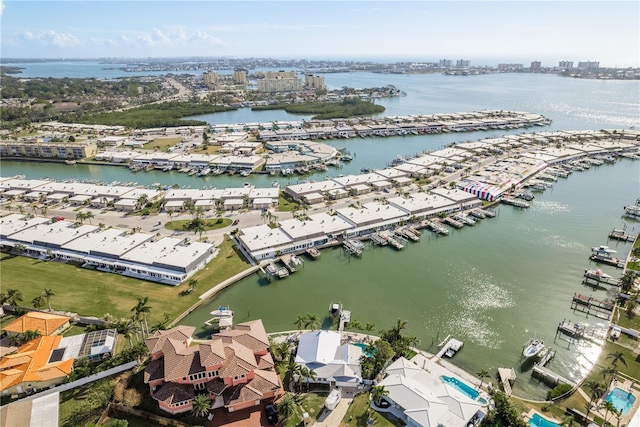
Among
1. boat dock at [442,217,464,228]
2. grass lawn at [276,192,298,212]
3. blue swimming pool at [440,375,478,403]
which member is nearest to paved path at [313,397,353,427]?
blue swimming pool at [440,375,478,403]

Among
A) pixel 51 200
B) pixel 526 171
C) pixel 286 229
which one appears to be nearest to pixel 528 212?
pixel 526 171

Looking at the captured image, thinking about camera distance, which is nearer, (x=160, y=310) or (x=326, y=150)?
(x=160, y=310)

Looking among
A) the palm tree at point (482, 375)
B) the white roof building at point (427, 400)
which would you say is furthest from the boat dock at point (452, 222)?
the white roof building at point (427, 400)

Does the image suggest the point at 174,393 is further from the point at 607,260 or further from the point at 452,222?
the point at 607,260

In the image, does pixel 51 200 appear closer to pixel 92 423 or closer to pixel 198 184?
pixel 198 184

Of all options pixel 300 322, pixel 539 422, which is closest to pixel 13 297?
pixel 300 322

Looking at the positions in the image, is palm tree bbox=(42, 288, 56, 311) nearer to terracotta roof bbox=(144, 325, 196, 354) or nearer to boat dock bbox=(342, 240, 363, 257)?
terracotta roof bbox=(144, 325, 196, 354)

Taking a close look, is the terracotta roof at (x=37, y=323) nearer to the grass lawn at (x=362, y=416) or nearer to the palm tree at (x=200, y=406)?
the palm tree at (x=200, y=406)
